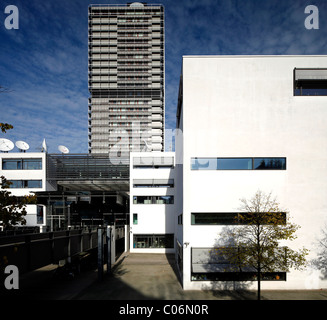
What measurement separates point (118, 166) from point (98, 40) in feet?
176

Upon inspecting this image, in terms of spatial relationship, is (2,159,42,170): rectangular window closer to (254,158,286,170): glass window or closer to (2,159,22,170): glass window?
(2,159,22,170): glass window

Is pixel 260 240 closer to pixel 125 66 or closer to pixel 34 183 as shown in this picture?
pixel 34 183

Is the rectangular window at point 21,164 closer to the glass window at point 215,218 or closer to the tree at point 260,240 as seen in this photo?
the glass window at point 215,218

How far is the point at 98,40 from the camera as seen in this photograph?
7969 centimetres

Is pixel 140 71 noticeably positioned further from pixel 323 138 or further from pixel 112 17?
pixel 323 138

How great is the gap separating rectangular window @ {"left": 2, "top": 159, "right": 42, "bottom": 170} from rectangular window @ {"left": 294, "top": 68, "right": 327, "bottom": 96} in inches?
1735

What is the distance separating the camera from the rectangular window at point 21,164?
148ft

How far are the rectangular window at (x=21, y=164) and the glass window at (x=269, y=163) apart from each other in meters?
41.2

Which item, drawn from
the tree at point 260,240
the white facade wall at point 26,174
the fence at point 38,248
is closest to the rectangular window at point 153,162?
the fence at point 38,248

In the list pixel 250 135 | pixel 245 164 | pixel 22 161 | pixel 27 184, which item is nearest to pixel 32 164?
pixel 22 161

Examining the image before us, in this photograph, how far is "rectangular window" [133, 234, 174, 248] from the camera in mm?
33375

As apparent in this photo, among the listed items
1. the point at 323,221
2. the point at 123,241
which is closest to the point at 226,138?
the point at 323,221

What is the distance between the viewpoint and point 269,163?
695 inches

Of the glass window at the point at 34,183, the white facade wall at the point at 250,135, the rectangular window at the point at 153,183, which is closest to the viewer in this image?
the white facade wall at the point at 250,135
